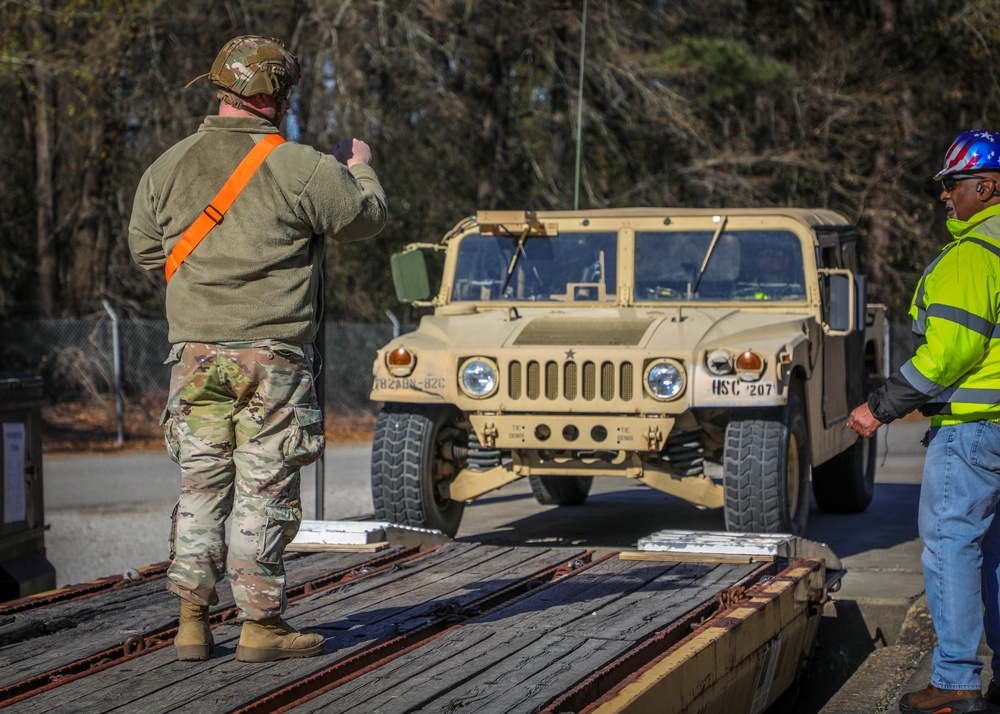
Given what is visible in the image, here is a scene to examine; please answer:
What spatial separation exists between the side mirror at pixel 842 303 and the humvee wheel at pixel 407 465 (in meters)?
2.21

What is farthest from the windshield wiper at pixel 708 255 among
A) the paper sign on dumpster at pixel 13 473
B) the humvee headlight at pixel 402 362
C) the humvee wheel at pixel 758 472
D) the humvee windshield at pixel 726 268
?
the paper sign on dumpster at pixel 13 473

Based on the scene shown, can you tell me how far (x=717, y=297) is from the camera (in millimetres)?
7645

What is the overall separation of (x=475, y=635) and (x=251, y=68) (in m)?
1.88

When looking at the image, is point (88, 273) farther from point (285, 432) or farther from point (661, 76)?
point (285, 432)

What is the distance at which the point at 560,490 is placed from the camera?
9.80 metres

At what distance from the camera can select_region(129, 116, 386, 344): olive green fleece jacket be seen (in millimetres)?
3760

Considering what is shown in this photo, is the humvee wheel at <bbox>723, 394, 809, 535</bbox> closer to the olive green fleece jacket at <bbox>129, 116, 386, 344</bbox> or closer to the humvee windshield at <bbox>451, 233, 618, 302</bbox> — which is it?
the humvee windshield at <bbox>451, 233, 618, 302</bbox>

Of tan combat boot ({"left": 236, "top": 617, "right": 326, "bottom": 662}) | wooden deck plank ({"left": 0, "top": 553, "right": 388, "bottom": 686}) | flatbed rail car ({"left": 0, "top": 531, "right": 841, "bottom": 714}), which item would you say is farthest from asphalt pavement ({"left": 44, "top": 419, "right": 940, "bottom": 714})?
wooden deck plank ({"left": 0, "top": 553, "right": 388, "bottom": 686})

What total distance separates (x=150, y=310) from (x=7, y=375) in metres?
13.9

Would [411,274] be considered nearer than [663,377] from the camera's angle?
No

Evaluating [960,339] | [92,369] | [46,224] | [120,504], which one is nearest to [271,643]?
[960,339]

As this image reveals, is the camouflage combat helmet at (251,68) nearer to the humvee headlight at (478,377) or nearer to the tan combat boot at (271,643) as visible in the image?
the tan combat boot at (271,643)

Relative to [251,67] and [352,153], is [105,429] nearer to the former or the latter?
[352,153]

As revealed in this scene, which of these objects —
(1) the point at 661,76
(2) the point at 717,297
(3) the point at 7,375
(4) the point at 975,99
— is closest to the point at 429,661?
(3) the point at 7,375
